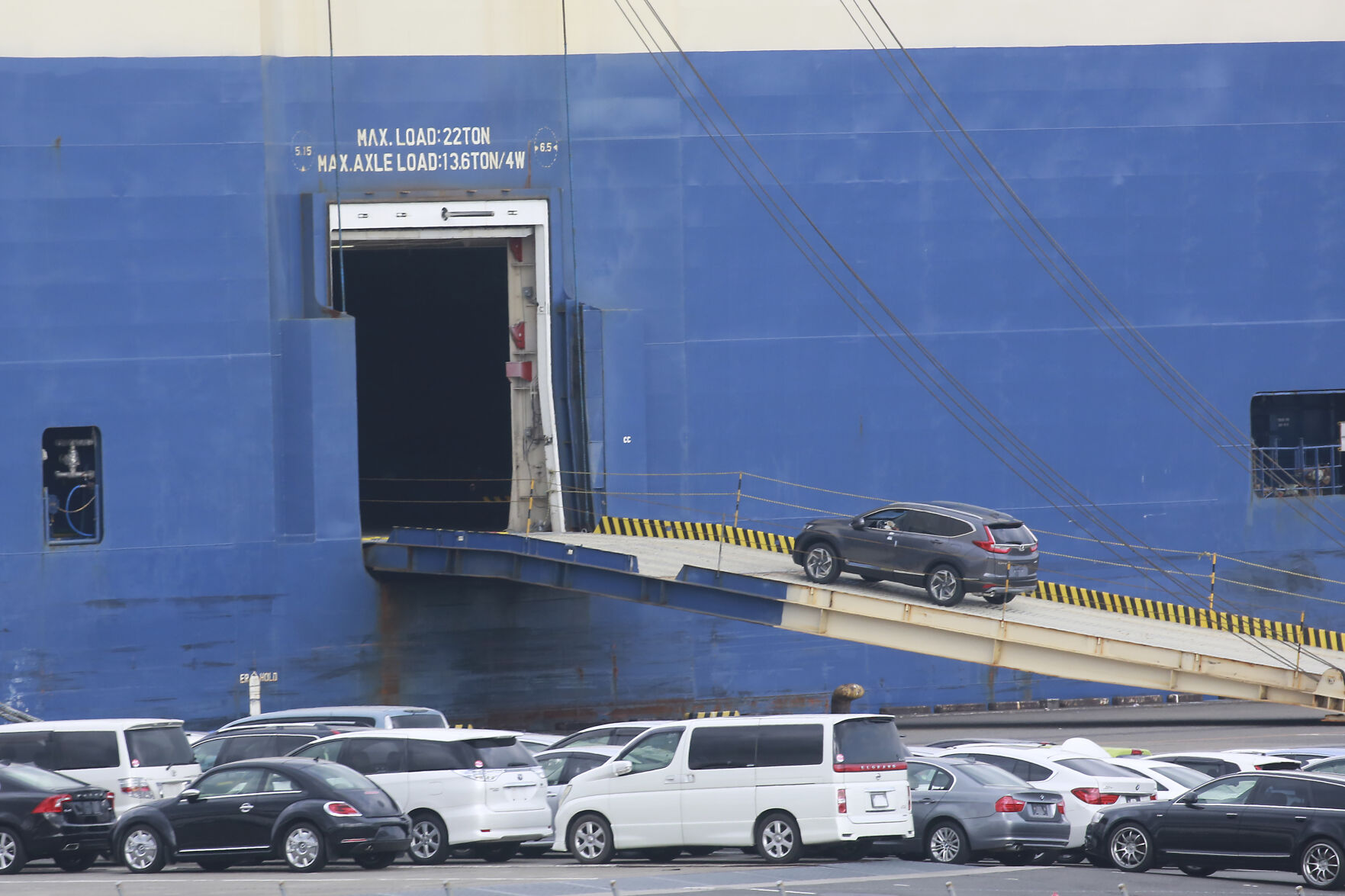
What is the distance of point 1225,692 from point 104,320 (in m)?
18.9

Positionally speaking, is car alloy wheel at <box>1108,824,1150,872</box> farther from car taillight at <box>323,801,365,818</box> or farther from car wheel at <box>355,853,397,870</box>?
car taillight at <box>323,801,365,818</box>

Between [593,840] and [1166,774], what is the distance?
259 inches

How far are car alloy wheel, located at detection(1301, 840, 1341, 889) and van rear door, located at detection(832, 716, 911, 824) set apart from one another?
375 cm

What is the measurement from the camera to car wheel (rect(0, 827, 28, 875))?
1670 centimetres

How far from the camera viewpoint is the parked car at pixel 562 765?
1786cm

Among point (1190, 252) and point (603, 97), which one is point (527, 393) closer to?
point (603, 97)

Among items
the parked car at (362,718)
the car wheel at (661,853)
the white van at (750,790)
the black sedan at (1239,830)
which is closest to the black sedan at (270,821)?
the white van at (750,790)

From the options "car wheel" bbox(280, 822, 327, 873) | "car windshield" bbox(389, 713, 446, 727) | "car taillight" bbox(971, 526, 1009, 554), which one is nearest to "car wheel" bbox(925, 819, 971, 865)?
"car wheel" bbox(280, 822, 327, 873)

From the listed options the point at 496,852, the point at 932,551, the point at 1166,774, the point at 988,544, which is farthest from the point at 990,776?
the point at 932,551

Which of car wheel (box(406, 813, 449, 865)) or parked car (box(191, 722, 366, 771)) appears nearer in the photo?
car wheel (box(406, 813, 449, 865))

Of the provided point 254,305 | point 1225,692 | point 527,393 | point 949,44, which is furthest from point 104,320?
point 1225,692

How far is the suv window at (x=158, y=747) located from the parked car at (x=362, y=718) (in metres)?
1.20

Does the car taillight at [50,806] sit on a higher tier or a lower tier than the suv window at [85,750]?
lower

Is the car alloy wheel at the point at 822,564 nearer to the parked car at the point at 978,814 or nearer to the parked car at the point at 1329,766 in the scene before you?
the parked car at the point at 978,814
